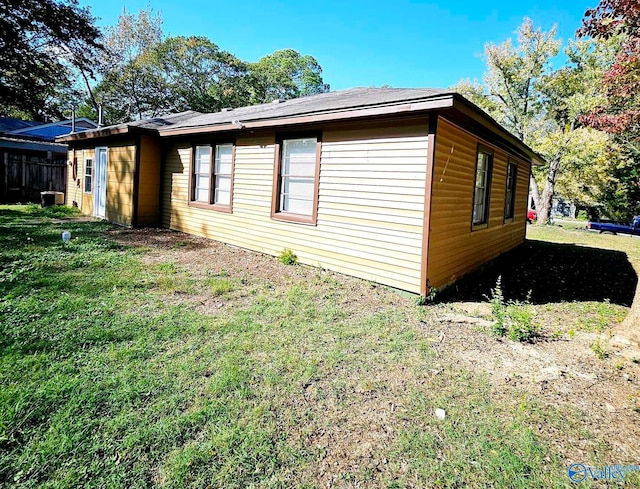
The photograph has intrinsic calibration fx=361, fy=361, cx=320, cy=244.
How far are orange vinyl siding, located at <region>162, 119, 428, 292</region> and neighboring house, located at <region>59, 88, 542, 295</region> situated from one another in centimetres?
2

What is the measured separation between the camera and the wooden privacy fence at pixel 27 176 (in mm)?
15492

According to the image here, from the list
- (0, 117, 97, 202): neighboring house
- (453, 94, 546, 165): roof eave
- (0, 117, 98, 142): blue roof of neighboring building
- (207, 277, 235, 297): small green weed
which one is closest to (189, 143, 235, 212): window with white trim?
(207, 277, 235, 297): small green weed

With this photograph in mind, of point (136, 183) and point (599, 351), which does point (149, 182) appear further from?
point (599, 351)

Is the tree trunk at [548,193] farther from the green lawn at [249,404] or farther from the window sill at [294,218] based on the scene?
the green lawn at [249,404]

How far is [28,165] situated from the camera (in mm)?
16031

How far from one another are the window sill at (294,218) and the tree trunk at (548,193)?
18.9 m

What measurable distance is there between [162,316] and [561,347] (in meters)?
4.40

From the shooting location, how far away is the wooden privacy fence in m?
15.5

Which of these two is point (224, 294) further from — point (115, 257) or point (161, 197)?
point (161, 197)

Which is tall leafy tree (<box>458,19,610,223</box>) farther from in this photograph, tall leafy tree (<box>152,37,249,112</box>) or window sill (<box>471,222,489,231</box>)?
tall leafy tree (<box>152,37,249,112</box>)

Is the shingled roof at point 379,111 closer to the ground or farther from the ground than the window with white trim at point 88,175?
farther from the ground

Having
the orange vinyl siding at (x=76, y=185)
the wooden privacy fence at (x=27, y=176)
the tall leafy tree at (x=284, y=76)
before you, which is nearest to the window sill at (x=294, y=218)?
the orange vinyl siding at (x=76, y=185)

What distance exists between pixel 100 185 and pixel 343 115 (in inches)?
387

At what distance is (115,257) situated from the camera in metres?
6.50
